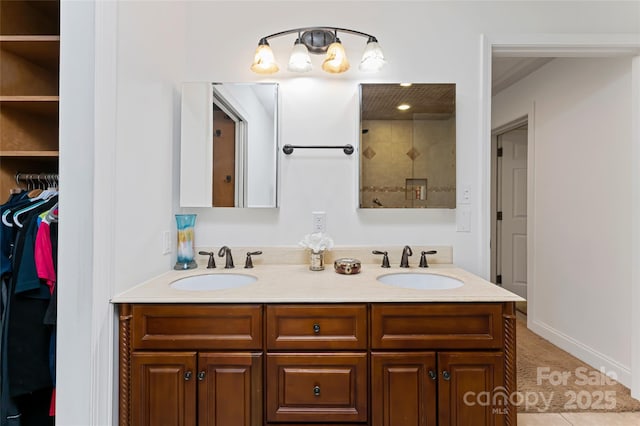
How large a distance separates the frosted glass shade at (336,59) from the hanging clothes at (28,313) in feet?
4.87

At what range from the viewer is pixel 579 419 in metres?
1.59

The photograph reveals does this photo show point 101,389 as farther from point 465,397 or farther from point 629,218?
point 629,218

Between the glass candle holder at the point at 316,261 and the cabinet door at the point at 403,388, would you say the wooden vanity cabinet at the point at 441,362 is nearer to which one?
the cabinet door at the point at 403,388

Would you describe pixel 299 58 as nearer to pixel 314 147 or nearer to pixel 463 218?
pixel 314 147

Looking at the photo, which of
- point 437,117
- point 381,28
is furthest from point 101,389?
point 381,28

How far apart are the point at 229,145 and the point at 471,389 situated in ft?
5.29

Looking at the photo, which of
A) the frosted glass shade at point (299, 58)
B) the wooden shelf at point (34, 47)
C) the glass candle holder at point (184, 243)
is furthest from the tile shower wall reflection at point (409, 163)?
the wooden shelf at point (34, 47)

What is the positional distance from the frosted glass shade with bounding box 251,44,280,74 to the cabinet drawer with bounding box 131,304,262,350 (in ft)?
4.09

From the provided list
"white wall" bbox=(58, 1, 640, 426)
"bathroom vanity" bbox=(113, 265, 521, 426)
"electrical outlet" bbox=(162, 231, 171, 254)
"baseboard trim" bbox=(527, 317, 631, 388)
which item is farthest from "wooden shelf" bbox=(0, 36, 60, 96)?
"baseboard trim" bbox=(527, 317, 631, 388)

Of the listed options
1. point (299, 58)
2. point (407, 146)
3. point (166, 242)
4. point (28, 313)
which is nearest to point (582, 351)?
point (407, 146)

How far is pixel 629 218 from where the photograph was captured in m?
1.83

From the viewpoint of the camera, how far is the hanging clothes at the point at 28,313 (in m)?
1.15

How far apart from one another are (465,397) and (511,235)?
290 centimetres

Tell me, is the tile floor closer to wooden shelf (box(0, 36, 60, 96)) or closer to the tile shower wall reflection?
the tile shower wall reflection
